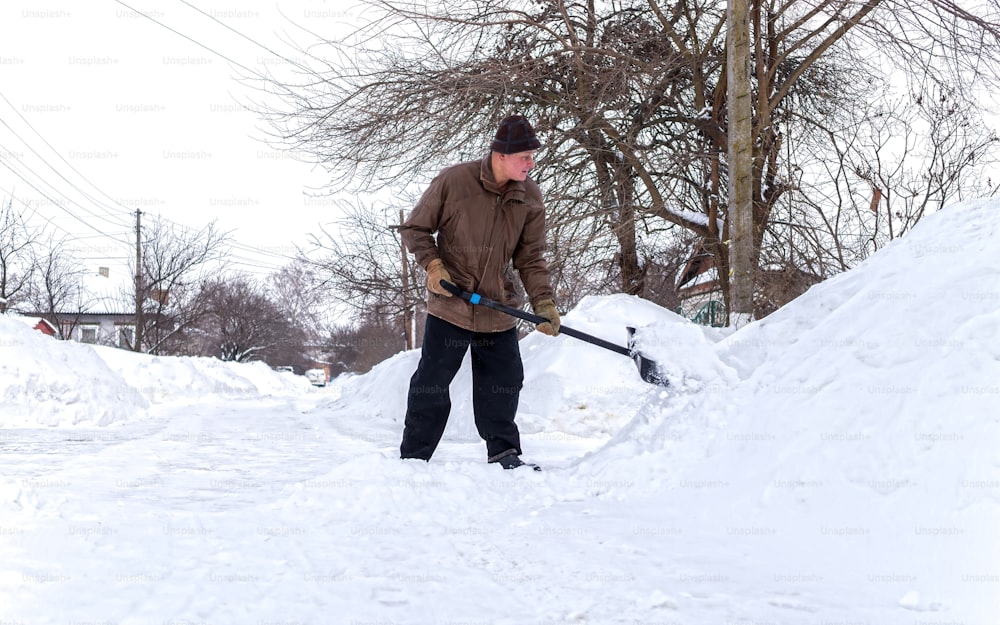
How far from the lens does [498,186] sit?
3.76 m

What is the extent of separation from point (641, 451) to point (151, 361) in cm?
1678

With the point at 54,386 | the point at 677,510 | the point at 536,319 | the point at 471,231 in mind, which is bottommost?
the point at 677,510

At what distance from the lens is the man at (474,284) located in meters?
3.74

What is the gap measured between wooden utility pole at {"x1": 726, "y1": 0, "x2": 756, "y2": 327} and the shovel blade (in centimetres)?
250

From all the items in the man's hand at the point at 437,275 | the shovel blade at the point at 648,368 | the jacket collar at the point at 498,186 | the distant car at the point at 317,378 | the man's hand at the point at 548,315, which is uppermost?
the jacket collar at the point at 498,186

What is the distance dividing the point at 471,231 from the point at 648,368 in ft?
3.82

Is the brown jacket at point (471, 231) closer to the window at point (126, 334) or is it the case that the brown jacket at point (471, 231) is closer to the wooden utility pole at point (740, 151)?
the wooden utility pole at point (740, 151)

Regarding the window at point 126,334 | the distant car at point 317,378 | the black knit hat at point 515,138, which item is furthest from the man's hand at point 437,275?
the distant car at point 317,378

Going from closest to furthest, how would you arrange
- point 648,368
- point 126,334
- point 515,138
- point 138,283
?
point 515,138, point 648,368, point 138,283, point 126,334

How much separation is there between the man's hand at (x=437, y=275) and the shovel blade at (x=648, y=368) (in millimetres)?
1029

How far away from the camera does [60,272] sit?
29.3 meters

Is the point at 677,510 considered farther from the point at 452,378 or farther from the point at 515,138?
the point at 515,138

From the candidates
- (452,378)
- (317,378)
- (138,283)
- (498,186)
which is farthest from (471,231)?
(317,378)

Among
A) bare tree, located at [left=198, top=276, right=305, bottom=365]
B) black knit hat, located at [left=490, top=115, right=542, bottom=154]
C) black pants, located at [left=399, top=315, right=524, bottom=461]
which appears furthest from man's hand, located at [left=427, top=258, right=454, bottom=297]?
bare tree, located at [left=198, top=276, right=305, bottom=365]
